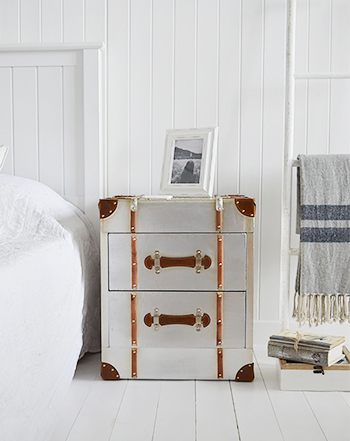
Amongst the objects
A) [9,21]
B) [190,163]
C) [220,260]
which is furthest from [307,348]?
[9,21]

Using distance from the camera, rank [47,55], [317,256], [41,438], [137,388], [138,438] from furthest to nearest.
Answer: [47,55]
[317,256]
[137,388]
[138,438]
[41,438]

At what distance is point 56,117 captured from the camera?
203 cm

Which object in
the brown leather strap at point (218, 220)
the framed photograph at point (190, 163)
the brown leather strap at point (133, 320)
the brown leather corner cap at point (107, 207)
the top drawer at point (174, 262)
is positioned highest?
the framed photograph at point (190, 163)

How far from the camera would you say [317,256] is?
70.5 inches

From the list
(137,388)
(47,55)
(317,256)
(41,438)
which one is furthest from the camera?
(47,55)

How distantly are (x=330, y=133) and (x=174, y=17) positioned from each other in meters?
0.88

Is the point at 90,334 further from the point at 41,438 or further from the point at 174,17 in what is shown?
the point at 174,17

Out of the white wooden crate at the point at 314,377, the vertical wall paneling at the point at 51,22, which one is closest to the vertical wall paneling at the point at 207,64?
the vertical wall paneling at the point at 51,22

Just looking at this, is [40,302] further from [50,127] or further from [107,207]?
[50,127]

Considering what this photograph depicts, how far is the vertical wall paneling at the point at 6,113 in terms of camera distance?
6.64 ft

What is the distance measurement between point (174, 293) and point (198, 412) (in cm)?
43

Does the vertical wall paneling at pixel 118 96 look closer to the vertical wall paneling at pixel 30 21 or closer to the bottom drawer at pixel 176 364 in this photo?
the vertical wall paneling at pixel 30 21

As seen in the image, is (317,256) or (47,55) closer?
(317,256)

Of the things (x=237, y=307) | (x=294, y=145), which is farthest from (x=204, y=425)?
(x=294, y=145)
